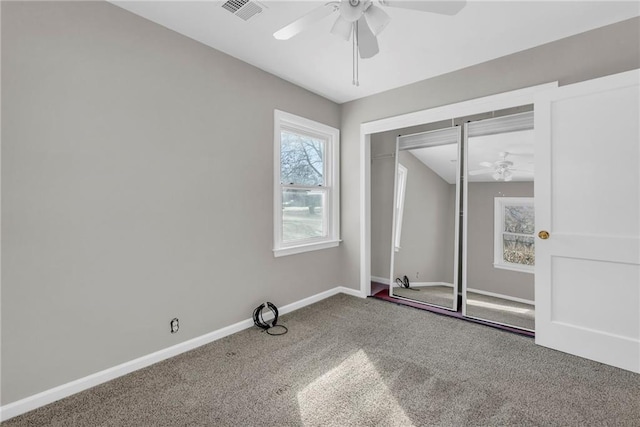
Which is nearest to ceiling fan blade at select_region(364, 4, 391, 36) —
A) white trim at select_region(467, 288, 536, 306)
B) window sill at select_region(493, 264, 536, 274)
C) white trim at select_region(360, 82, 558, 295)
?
white trim at select_region(360, 82, 558, 295)

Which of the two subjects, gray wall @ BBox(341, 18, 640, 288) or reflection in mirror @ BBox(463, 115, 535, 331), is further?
reflection in mirror @ BBox(463, 115, 535, 331)

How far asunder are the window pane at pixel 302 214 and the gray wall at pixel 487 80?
0.37 meters

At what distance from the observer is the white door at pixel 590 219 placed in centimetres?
225

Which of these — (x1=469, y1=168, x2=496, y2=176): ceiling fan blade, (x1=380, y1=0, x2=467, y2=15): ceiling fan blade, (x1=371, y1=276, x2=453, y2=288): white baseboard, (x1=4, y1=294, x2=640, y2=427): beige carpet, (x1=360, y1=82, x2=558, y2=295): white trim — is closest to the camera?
(x1=380, y1=0, x2=467, y2=15): ceiling fan blade

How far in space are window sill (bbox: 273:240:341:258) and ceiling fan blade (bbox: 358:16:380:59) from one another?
6.85ft

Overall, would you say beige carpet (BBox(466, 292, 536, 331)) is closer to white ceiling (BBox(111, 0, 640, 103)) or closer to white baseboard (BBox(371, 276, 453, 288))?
white baseboard (BBox(371, 276, 453, 288))

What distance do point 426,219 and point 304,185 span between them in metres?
1.56

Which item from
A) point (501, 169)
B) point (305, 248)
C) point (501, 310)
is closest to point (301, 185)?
point (305, 248)

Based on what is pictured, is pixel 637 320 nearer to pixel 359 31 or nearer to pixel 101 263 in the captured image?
pixel 359 31

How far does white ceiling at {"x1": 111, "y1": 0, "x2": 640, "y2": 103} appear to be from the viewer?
2232 millimetres

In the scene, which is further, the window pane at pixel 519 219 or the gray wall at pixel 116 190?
the window pane at pixel 519 219

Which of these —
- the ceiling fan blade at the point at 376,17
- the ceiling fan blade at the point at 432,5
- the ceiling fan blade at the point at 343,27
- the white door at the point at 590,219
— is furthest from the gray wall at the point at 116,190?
the white door at the point at 590,219

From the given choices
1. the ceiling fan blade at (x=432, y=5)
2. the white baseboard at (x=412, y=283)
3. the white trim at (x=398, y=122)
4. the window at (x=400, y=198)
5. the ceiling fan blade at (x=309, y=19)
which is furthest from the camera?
the window at (x=400, y=198)

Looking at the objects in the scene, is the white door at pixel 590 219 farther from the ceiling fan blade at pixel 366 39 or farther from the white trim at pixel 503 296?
the ceiling fan blade at pixel 366 39
